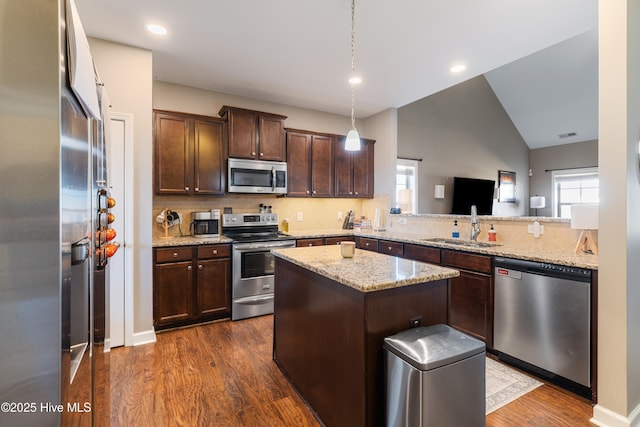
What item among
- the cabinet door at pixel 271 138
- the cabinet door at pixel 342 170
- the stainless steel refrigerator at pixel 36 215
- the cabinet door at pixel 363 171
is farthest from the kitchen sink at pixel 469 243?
the stainless steel refrigerator at pixel 36 215

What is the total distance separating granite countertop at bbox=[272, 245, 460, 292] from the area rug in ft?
3.61

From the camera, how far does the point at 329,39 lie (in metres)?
2.80

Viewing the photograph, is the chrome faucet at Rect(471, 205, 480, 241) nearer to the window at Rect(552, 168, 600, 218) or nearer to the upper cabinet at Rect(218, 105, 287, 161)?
the upper cabinet at Rect(218, 105, 287, 161)

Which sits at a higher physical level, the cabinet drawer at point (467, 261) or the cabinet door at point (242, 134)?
the cabinet door at point (242, 134)

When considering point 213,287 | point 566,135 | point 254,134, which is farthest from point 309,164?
point 566,135

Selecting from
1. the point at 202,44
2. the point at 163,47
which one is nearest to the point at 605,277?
the point at 202,44

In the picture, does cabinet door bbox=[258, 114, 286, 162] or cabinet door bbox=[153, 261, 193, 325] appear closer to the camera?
→ cabinet door bbox=[153, 261, 193, 325]

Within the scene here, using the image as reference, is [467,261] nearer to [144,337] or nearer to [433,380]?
[433,380]

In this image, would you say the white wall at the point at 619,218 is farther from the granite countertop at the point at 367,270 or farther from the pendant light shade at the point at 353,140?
the pendant light shade at the point at 353,140

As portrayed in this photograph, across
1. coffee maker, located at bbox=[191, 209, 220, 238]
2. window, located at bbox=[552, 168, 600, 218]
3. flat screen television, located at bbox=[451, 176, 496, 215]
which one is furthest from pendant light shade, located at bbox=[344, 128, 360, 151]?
window, located at bbox=[552, 168, 600, 218]

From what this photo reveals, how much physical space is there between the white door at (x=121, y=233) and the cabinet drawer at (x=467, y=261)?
10.4 ft

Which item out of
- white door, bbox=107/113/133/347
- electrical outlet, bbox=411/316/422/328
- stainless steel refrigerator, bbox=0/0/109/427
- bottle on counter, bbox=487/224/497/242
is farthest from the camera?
bottle on counter, bbox=487/224/497/242

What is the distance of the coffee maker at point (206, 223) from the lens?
146 inches

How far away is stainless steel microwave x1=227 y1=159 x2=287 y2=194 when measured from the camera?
12.3ft
